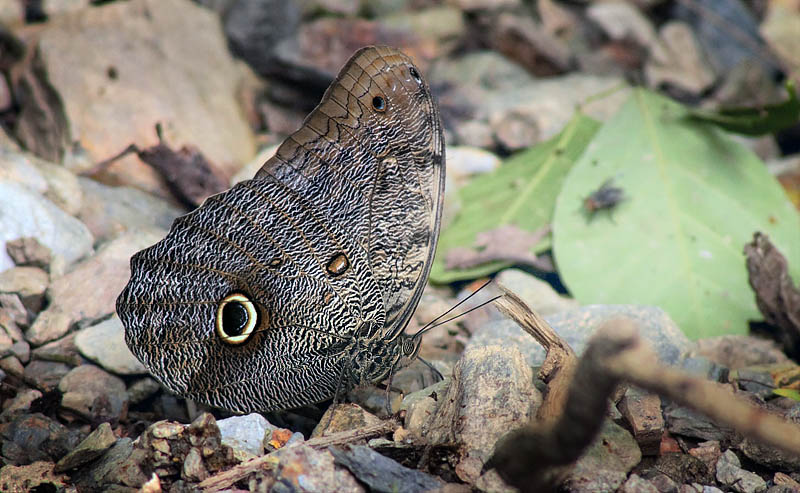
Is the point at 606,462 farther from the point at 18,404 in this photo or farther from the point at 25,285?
the point at 25,285

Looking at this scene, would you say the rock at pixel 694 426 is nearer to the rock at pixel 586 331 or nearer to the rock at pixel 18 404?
the rock at pixel 586 331

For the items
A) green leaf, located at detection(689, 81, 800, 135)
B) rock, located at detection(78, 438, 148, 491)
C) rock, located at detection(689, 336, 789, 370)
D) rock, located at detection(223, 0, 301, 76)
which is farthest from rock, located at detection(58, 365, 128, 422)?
green leaf, located at detection(689, 81, 800, 135)

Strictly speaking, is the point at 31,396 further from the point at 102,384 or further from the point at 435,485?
the point at 435,485

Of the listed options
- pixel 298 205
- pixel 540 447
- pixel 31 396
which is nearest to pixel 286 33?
pixel 298 205

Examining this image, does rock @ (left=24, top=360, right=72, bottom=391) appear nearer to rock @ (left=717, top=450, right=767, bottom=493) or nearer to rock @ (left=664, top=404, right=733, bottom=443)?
rock @ (left=664, top=404, right=733, bottom=443)

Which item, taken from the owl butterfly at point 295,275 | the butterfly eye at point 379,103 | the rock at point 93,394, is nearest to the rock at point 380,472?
the owl butterfly at point 295,275

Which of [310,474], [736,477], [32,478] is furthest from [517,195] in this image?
[32,478]
